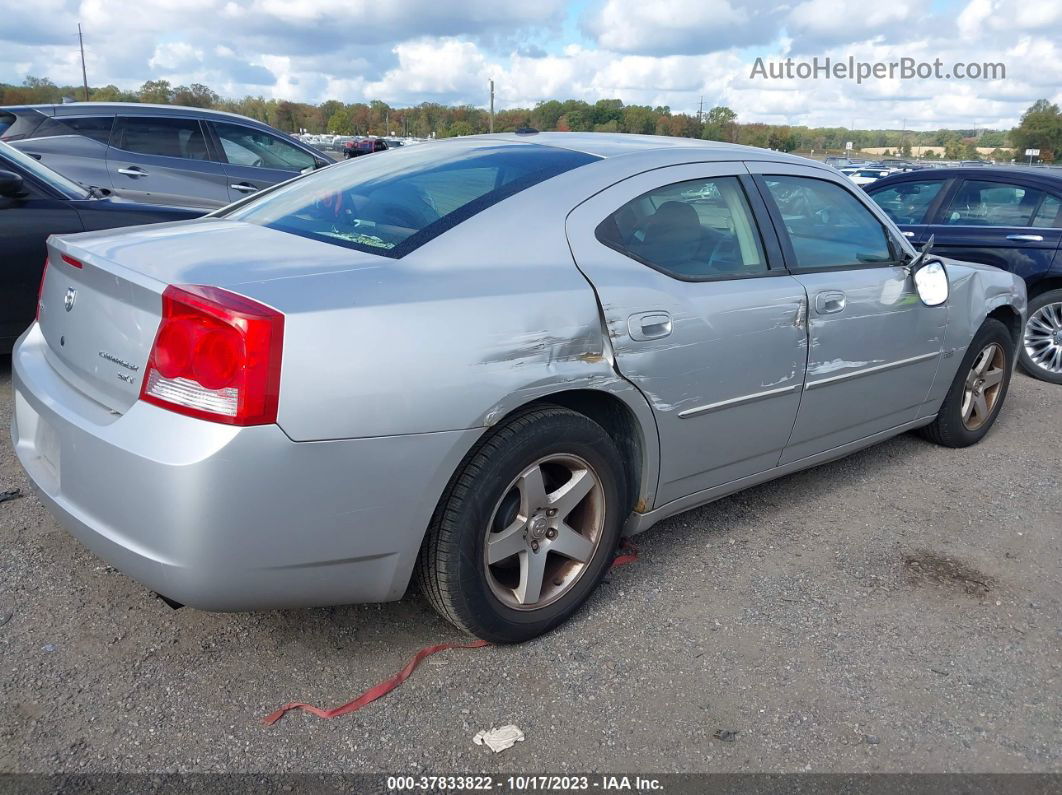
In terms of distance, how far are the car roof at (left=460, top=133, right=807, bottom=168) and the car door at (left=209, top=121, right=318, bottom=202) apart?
5.97 metres

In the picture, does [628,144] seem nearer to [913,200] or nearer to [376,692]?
[376,692]

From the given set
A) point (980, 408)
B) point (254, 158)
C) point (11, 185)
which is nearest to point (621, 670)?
point (980, 408)

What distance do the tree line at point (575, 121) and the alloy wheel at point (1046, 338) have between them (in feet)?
53.3

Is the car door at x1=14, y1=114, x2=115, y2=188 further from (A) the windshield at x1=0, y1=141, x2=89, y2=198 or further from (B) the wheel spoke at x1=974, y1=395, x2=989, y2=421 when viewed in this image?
(B) the wheel spoke at x1=974, y1=395, x2=989, y2=421

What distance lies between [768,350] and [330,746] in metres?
1.96

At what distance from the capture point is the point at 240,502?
2.07 m

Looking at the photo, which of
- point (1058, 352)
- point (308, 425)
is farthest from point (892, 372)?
point (1058, 352)

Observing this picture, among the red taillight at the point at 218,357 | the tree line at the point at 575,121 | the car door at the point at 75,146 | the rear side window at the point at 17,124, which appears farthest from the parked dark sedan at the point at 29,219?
the tree line at the point at 575,121

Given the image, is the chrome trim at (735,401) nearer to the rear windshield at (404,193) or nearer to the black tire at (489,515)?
the black tire at (489,515)

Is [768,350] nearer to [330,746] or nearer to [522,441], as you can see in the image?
[522,441]

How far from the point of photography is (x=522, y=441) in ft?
8.14

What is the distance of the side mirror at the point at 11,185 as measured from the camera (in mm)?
4934

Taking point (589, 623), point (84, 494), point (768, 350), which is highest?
point (768, 350)

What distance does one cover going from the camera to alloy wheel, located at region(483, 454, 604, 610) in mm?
2594
